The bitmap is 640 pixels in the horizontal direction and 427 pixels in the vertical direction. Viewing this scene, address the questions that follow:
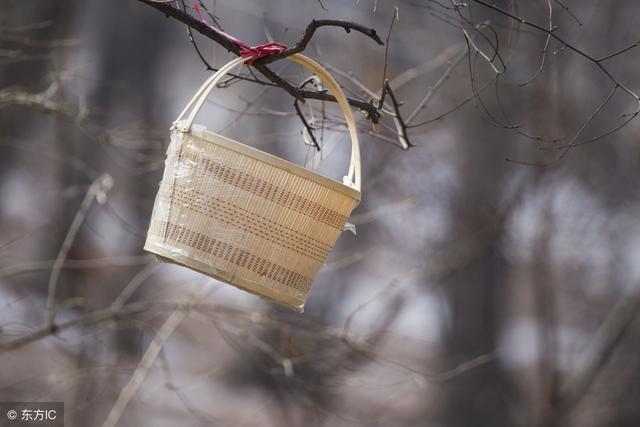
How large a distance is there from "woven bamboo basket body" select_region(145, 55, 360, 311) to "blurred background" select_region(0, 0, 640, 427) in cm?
259

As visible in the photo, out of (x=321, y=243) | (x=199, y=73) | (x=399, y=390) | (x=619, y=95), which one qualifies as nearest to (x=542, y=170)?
(x=619, y=95)

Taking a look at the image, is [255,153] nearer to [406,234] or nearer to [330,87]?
[330,87]

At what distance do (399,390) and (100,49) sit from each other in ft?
8.45

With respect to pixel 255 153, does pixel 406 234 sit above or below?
below

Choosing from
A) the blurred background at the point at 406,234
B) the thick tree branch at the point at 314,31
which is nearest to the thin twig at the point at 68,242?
the blurred background at the point at 406,234

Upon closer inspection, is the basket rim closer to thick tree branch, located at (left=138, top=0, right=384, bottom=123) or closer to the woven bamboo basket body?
the woven bamboo basket body

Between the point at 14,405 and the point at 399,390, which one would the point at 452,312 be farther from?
the point at 14,405

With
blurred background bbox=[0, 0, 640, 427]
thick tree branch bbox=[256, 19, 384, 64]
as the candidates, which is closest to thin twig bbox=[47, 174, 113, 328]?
blurred background bbox=[0, 0, 640, 427]

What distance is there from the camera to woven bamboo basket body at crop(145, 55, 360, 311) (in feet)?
4.01

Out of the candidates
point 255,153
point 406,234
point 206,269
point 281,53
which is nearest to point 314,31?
point 281,53

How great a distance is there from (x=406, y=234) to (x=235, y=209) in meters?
3.59

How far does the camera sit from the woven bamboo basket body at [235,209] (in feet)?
4.01

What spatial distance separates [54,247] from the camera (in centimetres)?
432

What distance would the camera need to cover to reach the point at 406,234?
Result: 4773 millimetres
